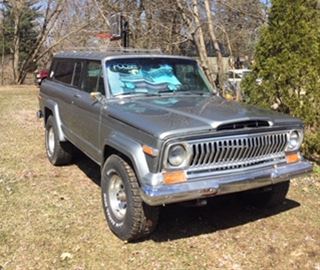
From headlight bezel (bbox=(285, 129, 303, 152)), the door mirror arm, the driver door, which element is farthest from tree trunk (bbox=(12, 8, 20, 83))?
headlight bezel (bbox=(285, 129, 303, 152))

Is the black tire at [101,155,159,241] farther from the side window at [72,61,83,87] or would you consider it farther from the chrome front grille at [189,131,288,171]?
the side window at [72,61,83,87]

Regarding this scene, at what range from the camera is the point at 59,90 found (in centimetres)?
674

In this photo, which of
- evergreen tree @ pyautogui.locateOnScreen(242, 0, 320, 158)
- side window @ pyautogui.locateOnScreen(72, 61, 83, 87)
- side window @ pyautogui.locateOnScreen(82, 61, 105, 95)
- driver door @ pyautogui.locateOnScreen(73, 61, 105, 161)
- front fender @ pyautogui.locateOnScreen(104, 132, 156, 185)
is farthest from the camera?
evergreen tree @ pyautogui.locateOnScreen(242, 0, 320, 158)

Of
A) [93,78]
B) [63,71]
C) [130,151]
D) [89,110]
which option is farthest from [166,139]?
[63,71]

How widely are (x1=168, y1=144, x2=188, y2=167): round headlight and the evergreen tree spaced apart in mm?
3533

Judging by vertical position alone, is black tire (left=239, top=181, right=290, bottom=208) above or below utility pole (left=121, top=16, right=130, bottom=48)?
below

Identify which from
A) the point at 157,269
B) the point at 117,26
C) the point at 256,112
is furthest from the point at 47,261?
the point at 117,26

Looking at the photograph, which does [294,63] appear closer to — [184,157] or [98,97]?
[98,97]

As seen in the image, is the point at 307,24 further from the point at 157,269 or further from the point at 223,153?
the point at 157,269

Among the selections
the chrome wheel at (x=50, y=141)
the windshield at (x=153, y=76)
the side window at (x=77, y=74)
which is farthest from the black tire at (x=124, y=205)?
the chrome wheel at (x=50, y=141)

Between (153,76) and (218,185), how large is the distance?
194 centimetres

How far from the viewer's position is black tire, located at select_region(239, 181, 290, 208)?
517 cm

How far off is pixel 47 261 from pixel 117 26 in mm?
11158

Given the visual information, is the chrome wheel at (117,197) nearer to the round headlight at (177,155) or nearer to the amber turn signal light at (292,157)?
the round headlight at (177,155)
